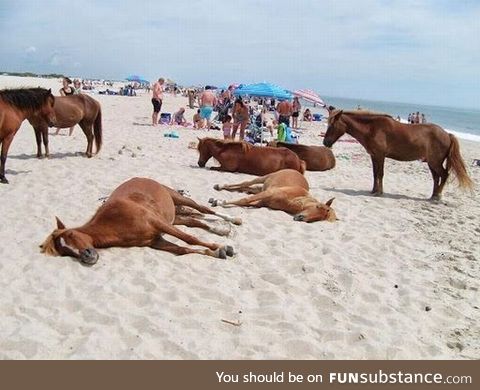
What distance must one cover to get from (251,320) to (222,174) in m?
6.60

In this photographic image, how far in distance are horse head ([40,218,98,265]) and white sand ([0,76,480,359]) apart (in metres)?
0.11

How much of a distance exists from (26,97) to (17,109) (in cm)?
29

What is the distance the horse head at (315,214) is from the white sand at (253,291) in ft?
0.48

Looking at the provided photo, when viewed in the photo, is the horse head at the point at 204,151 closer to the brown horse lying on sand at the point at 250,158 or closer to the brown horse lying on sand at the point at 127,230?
the brown horse lying on sand at the point at 250,158

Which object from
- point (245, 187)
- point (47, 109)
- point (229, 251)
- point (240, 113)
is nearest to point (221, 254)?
point (229, 251)

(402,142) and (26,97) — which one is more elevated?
(26,97)

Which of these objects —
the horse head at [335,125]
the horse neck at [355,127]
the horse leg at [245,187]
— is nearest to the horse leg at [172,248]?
the horse leg at [245,187]

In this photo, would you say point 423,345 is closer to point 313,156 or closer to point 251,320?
point 251,320

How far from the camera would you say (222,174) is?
1044cm

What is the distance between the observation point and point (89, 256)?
4.66 metres

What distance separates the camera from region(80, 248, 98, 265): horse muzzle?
466 cm

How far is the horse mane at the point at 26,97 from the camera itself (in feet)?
28.7

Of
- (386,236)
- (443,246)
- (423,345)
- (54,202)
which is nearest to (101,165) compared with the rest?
(54,202)

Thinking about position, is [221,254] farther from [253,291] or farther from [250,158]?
[250,158]
